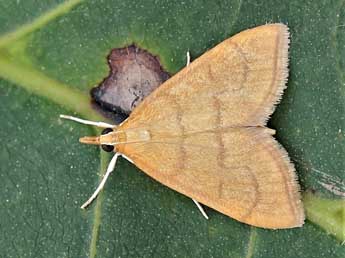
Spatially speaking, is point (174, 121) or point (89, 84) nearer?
point (89, 84)

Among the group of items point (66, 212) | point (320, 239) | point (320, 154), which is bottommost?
point (320, 239)

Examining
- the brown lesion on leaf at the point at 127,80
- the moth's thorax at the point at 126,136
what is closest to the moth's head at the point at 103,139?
the moth's thorax at the point at 126,136

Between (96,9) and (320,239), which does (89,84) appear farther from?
(320,239)

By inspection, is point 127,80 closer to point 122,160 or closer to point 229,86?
point 122,160

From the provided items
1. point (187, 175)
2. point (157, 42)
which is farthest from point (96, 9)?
point (187, 175)

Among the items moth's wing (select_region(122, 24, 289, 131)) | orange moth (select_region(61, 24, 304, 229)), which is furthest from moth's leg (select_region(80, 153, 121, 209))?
moth's wing (select_region(122, 24, 289, 131))

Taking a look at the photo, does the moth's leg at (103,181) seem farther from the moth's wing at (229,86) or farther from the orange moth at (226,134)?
the moth's wing at (229,86)

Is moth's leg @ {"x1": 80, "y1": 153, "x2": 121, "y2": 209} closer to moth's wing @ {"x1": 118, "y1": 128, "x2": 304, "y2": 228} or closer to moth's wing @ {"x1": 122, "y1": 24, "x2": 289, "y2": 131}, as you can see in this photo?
moth's wing @ {"x1": 118, "y1": 128, "x2": 304, "y2": 228}
